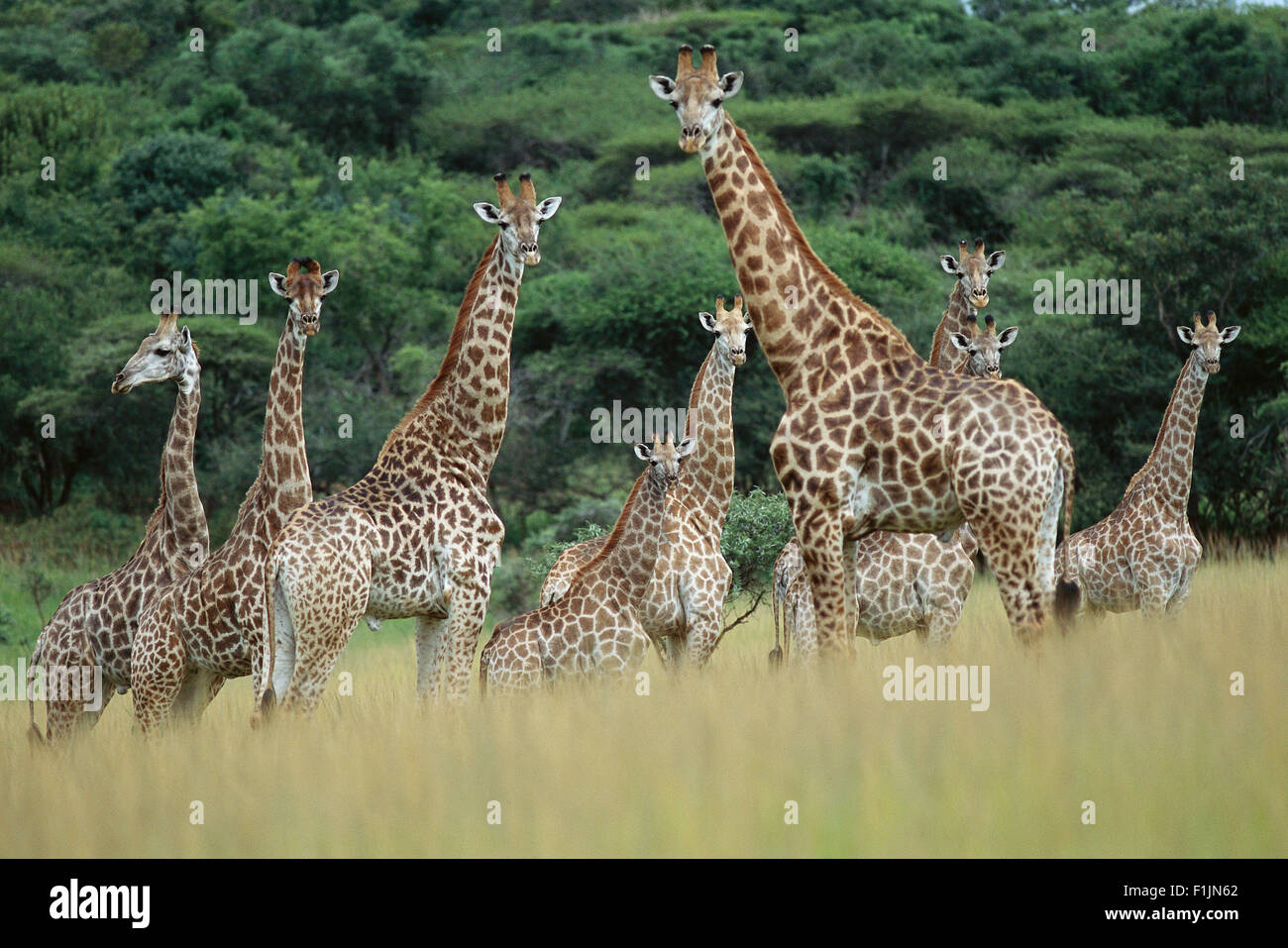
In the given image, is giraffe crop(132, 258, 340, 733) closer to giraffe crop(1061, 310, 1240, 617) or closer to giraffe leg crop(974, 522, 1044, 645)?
giraffe leg crop(974, 522, 1044, 645)

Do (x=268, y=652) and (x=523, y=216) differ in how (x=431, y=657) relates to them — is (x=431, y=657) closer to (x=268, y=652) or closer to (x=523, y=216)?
(x=268, y=652)

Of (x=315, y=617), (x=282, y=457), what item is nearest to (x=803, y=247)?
(x=315, y=617)

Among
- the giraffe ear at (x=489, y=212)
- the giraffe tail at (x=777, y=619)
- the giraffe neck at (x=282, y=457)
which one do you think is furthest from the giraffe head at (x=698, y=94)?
the giraffe tail at (x=777, y=619)

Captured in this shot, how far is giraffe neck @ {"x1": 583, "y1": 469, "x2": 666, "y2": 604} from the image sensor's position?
31.4 feet

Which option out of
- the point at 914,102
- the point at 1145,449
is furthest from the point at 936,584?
the point at 914,102

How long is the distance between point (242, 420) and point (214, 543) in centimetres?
265

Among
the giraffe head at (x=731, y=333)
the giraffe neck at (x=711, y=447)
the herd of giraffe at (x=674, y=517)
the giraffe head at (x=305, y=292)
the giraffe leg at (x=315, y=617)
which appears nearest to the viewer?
the herd of giraffe at (x=674, y=517)

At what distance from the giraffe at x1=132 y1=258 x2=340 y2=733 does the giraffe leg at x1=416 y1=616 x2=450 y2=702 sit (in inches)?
38.7

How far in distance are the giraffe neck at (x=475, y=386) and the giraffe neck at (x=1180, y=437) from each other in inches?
189

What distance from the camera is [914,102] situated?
39.6m

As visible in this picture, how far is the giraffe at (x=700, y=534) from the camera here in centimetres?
977

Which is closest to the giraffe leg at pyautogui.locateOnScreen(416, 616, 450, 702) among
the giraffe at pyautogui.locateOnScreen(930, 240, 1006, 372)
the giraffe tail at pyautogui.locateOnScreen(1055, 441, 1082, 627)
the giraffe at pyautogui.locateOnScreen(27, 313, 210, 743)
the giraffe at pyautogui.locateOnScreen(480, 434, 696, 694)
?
the giraffe at pyautogui.locateOnScreen(480, 434, 696, 694)

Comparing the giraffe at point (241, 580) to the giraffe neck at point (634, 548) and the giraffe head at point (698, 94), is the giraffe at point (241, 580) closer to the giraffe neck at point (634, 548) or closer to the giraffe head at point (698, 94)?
the giraffe neck at point (634, 548)

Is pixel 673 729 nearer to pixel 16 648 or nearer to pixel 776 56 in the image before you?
pixel 16 648
